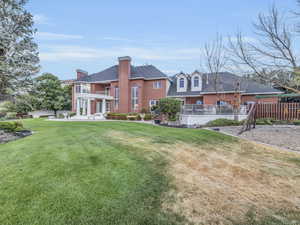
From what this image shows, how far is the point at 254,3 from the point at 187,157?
1070 centimetres

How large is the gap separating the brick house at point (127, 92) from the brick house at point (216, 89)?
2.34 m

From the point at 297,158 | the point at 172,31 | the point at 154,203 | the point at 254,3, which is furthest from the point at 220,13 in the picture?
the point at 154,203

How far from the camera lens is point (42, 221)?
220cm

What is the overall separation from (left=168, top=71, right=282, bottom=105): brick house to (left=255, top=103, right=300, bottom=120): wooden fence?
246cm

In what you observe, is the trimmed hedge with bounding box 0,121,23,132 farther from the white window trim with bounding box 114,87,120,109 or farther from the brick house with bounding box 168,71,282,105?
the brick house with bounding box 168,71,282,105

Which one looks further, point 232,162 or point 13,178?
point 232,162

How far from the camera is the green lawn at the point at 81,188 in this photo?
2346mm

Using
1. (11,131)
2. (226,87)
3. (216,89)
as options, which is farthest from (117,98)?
(11,131)

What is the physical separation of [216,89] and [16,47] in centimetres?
1789

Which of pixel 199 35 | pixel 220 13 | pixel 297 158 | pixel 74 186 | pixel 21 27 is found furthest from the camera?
pixel 199 35

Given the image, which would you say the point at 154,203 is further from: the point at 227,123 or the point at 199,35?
the point at 199,35

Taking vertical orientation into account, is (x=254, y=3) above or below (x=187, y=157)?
above

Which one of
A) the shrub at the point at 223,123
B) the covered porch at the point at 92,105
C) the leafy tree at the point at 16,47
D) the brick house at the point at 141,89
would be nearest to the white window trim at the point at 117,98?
the brick house at the point at 141,89

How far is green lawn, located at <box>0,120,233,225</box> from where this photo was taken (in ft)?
7.70
